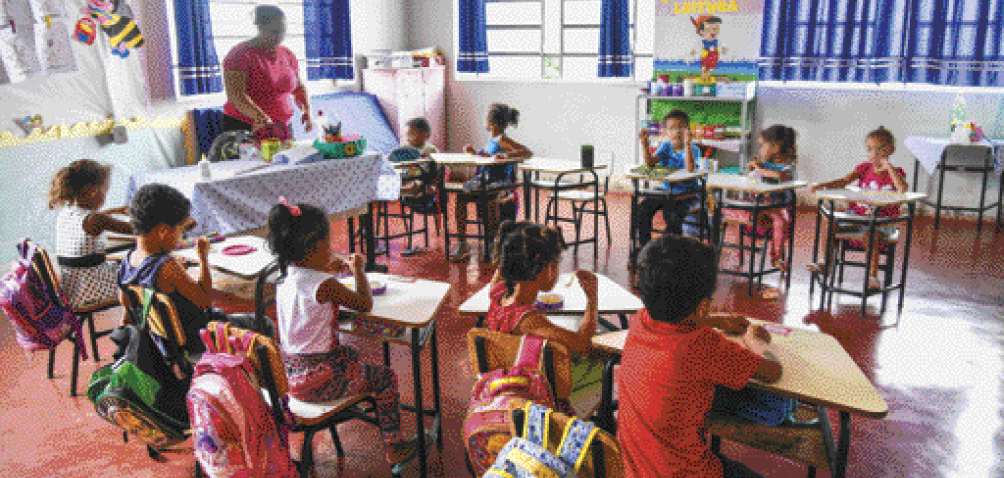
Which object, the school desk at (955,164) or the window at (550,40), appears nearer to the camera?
the school desk at (955,164)

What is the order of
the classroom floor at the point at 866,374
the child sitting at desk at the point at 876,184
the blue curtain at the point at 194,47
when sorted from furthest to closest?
the blue curtain at the point at 194,47
the child sitting at desk at the point at 876,184
the classroom floor at the point at 866,374

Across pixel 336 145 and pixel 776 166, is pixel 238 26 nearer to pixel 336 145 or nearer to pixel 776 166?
pixel 336 145

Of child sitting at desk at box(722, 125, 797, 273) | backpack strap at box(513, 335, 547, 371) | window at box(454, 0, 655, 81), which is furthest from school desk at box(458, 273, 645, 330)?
window at box(454, 0, 655, 81)

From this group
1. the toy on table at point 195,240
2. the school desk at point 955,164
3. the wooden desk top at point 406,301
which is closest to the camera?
the wooden desk top at point 406,301

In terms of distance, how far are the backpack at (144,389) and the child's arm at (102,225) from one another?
106 cm

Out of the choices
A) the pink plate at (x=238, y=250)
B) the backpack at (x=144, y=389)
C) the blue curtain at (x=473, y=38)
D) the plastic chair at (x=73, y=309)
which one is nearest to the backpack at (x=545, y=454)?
the backpack at (x=144, y=389)

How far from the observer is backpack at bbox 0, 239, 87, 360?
3.32 metres

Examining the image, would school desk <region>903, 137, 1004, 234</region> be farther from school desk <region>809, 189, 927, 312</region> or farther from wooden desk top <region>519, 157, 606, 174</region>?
wooden desk top <region>519, 157, 606, 174</region>

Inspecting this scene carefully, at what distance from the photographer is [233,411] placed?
221 centimetres

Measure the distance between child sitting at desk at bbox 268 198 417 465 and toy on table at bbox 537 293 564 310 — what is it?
61 cm

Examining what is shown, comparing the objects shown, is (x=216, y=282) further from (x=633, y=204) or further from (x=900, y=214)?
(x=900, y=214)

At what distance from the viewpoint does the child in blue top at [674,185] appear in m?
5.25

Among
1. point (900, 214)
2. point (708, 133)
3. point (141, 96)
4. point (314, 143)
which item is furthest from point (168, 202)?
point (708, 133)

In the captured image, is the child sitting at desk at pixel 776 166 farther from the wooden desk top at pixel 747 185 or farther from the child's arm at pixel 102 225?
the child's arm at pixel 102 225
